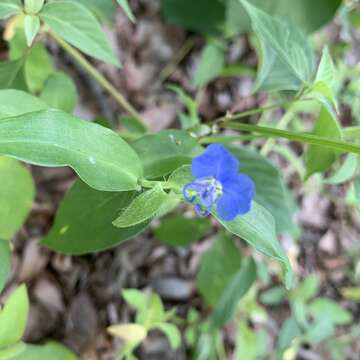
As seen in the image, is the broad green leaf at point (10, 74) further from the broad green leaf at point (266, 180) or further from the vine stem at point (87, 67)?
the broad green leaf at point (266, 180)

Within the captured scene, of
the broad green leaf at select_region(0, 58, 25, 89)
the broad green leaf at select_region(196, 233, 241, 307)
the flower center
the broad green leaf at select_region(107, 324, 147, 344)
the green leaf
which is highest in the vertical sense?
the green leaf

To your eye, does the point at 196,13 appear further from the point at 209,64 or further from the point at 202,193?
the point at 202,193

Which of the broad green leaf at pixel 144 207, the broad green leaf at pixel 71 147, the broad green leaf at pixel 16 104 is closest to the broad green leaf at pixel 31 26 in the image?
the broad green leaf at pixel 16 104

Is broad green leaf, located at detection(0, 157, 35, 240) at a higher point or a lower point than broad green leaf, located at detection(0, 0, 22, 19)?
lower

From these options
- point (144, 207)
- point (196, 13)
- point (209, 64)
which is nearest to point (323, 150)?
point (144, 207)

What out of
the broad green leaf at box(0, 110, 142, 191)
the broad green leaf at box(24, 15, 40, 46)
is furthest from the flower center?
the broad green leaf at box(24, 15, 40, 46)

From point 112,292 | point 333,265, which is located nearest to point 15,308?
point 112,292

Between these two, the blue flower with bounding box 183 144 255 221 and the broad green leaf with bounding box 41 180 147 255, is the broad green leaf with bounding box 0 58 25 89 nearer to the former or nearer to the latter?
the broad green leaf with bounding box 41 180 147 255
